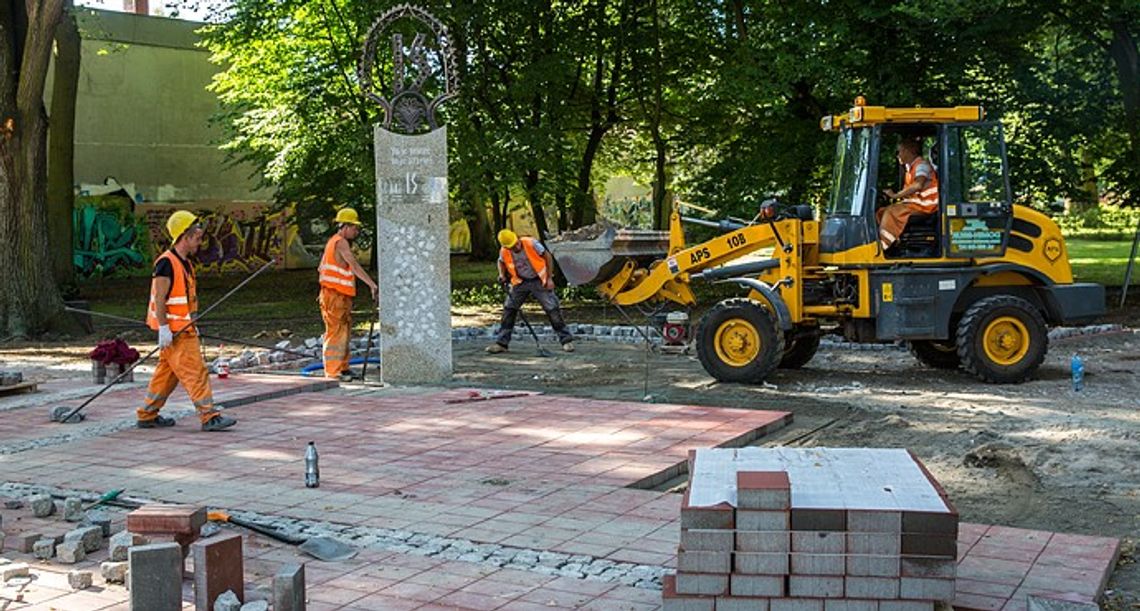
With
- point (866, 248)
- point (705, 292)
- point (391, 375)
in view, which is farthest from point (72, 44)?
Answer: point (866, 248)

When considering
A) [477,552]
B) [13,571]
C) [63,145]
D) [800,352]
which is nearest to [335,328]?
[800,352]

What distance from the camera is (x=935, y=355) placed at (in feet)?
47.6

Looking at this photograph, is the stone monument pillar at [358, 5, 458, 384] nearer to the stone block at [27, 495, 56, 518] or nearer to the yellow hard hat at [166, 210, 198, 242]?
the yellow hard hat at [166, 210, 198, 242]

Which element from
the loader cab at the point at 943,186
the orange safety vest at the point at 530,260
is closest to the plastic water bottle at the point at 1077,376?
the loader cab at the point at 943,186

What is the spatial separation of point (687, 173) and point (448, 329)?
17.7 metres

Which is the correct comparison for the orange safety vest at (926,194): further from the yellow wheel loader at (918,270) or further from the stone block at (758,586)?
the stone block at (758,586)

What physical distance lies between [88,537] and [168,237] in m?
28.8

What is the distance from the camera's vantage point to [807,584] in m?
5.19

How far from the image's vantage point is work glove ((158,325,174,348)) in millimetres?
10391

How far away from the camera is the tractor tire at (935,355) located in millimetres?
14383

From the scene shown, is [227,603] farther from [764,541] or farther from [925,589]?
[925,589]

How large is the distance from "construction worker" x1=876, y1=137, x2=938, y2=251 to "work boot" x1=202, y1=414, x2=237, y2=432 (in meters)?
6.84


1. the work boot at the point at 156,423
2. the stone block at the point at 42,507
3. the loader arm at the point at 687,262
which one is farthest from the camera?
the loader arm at the point at 687,262

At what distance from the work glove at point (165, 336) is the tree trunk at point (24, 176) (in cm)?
1042
